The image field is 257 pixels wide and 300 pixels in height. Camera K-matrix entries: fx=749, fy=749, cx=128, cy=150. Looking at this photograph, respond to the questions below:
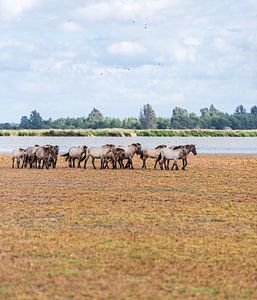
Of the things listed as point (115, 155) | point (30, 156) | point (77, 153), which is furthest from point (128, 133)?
point (115, 155)

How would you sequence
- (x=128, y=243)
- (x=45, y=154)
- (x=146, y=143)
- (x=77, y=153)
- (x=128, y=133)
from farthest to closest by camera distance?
(x=128, y=133)
(x=146, y=143)
(x=77, y=153)
(x=45, y=154)
(x=128, y=243)

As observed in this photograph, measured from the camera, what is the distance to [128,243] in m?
12.2

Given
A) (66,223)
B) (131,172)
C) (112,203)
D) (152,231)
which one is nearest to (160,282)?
(152,231)

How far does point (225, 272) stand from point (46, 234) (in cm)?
408

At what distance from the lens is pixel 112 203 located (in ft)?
60.3

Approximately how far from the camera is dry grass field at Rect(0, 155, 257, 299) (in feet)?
30.0

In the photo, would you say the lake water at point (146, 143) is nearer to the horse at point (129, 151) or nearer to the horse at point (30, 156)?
the horse at point (30, 156)

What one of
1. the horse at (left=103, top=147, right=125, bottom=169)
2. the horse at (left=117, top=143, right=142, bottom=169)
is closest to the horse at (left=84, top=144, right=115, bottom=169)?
the horse at (left=103, top=147, right=125, bottom=169)

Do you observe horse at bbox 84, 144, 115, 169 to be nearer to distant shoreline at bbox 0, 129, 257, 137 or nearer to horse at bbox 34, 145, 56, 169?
horse at bbox 34, 145, 56, 169

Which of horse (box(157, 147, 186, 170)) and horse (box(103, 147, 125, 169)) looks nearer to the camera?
horse (box(157, 147, 186, 170))

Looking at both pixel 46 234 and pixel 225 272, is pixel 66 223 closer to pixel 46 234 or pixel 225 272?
pixel 46 234

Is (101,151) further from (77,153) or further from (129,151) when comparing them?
(77,153)

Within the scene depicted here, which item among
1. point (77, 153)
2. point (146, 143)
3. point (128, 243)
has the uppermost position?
point (77, 153)

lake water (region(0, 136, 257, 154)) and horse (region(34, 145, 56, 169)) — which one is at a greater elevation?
horse (region(34, 145, 56, 169))
